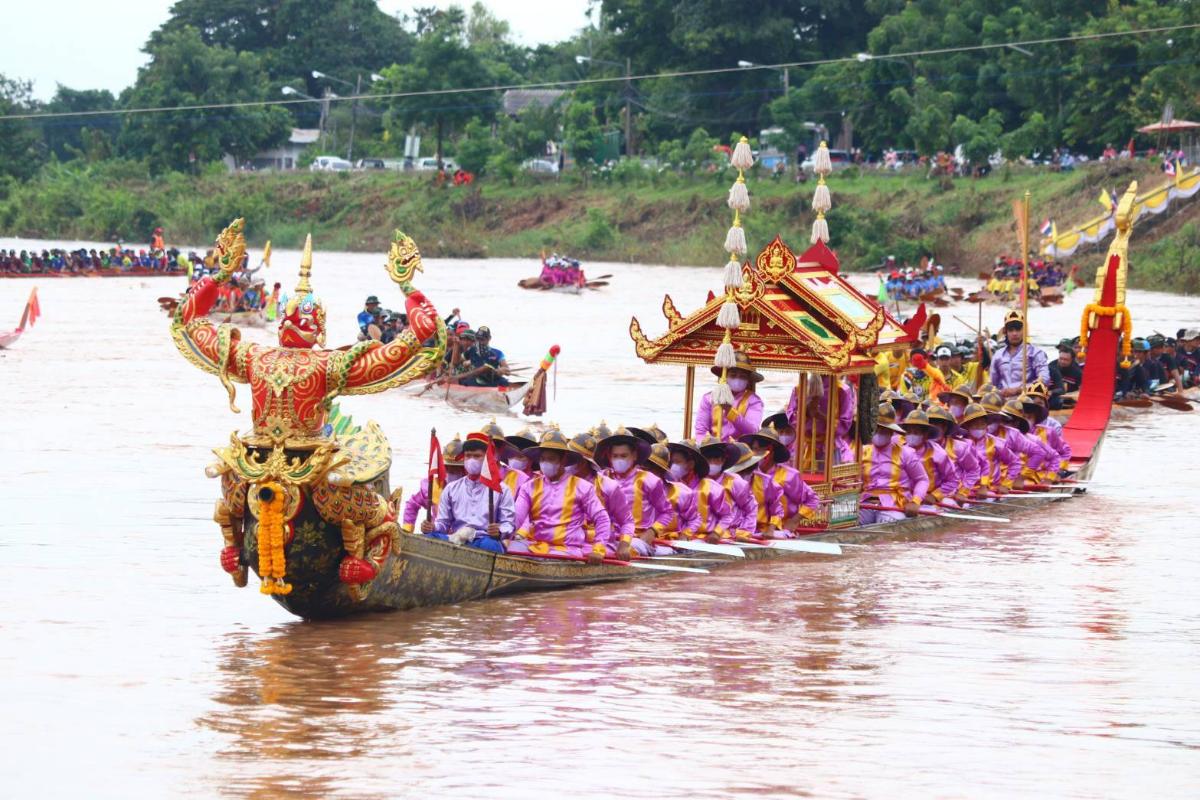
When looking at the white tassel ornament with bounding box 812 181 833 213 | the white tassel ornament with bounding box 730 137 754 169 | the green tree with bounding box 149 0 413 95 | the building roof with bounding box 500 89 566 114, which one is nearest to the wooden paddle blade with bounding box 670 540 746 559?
the white tassel ornament with bounding box 730 137 754 169

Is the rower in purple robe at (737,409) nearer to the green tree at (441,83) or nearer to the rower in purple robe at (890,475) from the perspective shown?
the rower in purple robe at (890,475)

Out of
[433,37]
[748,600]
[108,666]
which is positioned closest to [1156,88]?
[433,37]

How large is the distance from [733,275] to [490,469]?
287 cm

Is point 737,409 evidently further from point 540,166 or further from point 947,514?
point 540,166

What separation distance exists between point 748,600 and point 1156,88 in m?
43.2

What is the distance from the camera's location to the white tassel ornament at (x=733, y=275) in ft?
46.1

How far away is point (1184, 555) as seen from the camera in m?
16.1

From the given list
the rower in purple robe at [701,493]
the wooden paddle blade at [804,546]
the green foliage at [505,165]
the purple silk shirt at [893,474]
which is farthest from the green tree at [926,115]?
the rower in purple robe at [701,493]

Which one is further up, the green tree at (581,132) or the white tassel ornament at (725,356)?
the green tree at (581,132)

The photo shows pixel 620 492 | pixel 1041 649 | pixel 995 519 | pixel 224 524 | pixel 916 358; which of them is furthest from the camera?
pixel 916 358

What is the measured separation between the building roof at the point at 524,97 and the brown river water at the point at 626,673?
63516 millimetres

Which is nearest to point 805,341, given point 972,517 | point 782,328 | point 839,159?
point 782,328

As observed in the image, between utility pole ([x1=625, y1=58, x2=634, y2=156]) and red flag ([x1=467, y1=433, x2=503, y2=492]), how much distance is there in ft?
193

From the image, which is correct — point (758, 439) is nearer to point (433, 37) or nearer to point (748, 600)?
point (748, 600)
